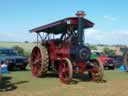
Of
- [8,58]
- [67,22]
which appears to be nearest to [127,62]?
[8,58]

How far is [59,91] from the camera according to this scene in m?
12.0

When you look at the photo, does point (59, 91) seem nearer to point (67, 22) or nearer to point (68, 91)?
point (68, 91)

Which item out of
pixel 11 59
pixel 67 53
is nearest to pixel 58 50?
pixel 67 53

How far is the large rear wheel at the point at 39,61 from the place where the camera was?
1659 cm

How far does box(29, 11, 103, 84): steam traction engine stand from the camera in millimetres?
15062

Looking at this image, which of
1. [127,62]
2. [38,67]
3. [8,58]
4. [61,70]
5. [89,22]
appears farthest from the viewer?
[127,62]

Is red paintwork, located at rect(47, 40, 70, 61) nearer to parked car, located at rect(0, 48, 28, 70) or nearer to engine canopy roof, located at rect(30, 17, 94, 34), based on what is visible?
engine canopy roof, located at rect(30, 17, 94, 34)

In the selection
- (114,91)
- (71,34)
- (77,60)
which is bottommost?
(114,91)

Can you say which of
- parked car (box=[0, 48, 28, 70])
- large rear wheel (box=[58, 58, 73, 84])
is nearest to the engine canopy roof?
large rear wheel (box=[58, 58, 73, 84])

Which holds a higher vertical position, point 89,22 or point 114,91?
point 89,22

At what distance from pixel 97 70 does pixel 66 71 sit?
1.68 metres

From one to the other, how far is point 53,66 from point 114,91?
5146 millimetres

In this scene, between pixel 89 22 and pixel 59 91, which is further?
pixel 89 22

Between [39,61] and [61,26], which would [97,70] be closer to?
[61,26]
